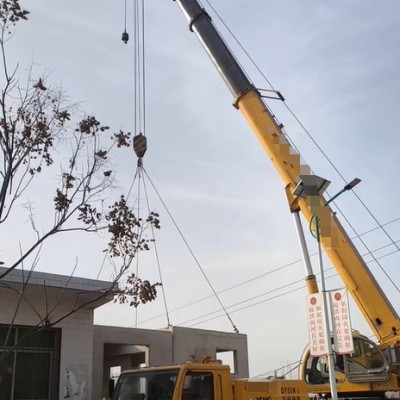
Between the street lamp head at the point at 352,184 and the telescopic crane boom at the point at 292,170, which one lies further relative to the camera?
the telescopic crane boom at the point at 292,170

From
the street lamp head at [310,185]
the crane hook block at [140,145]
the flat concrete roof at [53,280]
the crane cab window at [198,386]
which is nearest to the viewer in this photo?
the crane cab window at [198,386]

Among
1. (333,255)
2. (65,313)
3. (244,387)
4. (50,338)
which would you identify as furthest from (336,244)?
(50,338)

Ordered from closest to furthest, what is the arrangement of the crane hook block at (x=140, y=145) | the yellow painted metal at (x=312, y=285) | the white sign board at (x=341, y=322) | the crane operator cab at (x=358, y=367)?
the white sign board at (x=341, y=322), the crane operator cab at (x=358, y=367), the yellow painted metal at (x=312, y=285), the crane hook block at (x=140, y=145)

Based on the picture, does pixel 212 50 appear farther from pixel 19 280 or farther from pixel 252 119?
pixel 19 280

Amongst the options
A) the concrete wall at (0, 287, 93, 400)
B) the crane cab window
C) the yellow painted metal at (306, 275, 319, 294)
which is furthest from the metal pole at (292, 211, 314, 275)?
the concrete wall at (0, 287, 93, 400)

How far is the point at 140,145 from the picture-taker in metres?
12.4

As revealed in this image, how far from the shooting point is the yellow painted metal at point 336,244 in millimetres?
11023

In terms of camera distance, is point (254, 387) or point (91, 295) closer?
point (254, 387)

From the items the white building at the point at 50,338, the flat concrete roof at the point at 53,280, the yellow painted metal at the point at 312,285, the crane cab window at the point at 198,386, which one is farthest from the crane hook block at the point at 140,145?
the crane cab window at the point at 198,386

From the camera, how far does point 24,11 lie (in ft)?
27.5

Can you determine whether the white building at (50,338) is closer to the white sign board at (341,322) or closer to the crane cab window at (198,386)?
the crane cab window at (198,386)

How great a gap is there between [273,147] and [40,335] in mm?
9013

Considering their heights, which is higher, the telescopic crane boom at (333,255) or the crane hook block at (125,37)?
the crane hook block at (125,37)

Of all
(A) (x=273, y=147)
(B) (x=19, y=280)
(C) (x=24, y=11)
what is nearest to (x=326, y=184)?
(A) (x=273, y=147)
